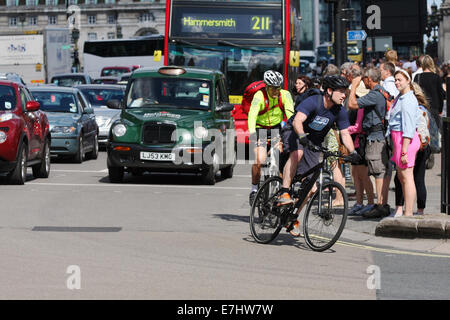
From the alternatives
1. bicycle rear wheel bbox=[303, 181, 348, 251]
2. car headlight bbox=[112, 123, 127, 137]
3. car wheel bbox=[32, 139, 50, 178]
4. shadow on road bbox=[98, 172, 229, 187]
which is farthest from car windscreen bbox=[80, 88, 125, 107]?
bicycle rear wheel bbox=[303, 181, 348, 251]

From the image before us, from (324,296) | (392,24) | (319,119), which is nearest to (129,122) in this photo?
(319,119)

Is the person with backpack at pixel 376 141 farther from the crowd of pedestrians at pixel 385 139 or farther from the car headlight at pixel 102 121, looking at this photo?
the car headlight at pixel 102 121

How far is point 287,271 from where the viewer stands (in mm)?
8617

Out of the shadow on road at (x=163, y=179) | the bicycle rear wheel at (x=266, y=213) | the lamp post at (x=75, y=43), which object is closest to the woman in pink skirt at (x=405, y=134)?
the bicycle rear wheel at (x=266, y=213)

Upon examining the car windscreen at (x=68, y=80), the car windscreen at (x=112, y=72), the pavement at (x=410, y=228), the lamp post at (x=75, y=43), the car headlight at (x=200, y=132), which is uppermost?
the lamp post at (x=75, y=43)

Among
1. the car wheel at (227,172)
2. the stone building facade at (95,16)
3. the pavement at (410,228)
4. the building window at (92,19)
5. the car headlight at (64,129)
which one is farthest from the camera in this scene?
the building window at (92,19)

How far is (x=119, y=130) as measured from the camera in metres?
16.8

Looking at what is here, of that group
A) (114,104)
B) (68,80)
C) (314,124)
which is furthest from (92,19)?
(314,124)

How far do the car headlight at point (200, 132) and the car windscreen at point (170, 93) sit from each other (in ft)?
2.66

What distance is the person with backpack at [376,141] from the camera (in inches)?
497

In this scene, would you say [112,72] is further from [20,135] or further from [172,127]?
[20,135]

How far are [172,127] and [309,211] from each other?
274 inches

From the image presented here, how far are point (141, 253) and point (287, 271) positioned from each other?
1.55 meters

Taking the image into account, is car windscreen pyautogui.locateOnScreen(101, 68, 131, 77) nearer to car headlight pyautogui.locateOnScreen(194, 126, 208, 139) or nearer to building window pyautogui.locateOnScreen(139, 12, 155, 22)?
car headlight pyautogui.locateOnScreen(194, 126, 208, 139)
